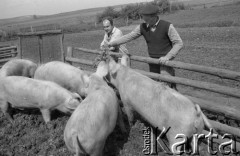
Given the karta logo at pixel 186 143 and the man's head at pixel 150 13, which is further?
the man's head at pixel 150 13

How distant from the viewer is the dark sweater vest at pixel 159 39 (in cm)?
498

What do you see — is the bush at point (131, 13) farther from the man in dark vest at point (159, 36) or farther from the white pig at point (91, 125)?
the white pig at point (91, 125)

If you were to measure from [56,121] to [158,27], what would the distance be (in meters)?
2.87

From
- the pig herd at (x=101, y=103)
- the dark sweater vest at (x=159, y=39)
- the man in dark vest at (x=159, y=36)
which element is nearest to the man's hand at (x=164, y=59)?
the man in dark vest at (x=159, y=36)

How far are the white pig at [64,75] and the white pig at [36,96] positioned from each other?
67 centimetres

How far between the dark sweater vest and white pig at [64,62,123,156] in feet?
5.12

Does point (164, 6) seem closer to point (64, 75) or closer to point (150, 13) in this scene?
point (64, 75)

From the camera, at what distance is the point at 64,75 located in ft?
21.6

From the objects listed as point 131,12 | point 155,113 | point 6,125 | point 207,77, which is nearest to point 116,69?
point 155,113

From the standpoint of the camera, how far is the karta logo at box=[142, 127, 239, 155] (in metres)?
3.75

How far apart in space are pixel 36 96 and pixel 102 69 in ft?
5.38

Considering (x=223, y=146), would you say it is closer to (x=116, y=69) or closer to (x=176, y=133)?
(x=176, y=133)

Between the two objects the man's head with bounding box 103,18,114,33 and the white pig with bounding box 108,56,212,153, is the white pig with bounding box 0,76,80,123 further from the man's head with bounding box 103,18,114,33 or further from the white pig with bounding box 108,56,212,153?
the man's head with bounding box 103,18,114,33

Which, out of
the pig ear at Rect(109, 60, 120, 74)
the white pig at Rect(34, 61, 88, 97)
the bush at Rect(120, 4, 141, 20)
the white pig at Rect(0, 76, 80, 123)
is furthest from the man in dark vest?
the bush at Rect(120, 4, 141, 20)
